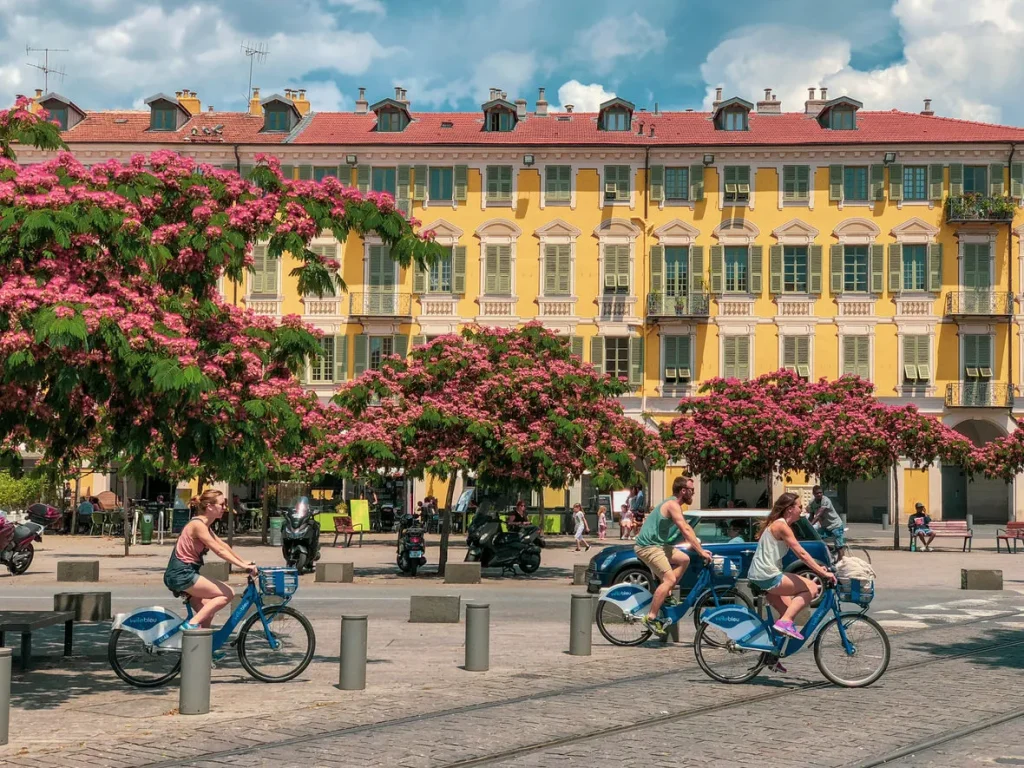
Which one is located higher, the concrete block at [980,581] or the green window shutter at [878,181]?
the green window shutter at [878,181]

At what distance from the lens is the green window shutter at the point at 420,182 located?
167ft

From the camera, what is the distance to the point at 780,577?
11789 millimetres

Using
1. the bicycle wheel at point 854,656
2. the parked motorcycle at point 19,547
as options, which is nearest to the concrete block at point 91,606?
the bicycle wheel at point 854,656

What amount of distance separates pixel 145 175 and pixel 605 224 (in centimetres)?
3925

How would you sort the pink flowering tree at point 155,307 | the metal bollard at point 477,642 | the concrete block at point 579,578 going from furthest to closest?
1. the concrete block at point 579,578
2. the metal bollard at point 477,642
3. the pink flowering tree at point 155,307

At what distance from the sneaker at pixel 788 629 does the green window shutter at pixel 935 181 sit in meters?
41.2

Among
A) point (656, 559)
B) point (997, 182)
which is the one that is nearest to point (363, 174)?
point (997, 182)

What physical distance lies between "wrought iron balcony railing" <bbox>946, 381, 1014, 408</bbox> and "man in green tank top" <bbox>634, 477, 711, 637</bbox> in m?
37.7

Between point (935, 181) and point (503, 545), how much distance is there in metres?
29.8

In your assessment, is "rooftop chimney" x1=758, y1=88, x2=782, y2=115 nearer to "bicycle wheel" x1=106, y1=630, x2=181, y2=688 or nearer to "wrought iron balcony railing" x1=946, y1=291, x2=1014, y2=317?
"wrought iron balcony railing" x1=946, y1=291, x2=1014, y2=317

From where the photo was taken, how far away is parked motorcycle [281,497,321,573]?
27.2 meters

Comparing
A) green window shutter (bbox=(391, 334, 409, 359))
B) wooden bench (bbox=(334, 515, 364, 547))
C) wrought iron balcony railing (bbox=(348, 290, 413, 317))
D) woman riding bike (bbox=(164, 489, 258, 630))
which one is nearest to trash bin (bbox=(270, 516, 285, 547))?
wooden bench (bbox=(334, 515, 364, 547))

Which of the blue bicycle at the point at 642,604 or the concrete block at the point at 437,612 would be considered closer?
the blue bicycle at the point at 642,604

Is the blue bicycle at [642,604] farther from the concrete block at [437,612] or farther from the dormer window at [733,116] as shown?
the dormer window at [733,116]
